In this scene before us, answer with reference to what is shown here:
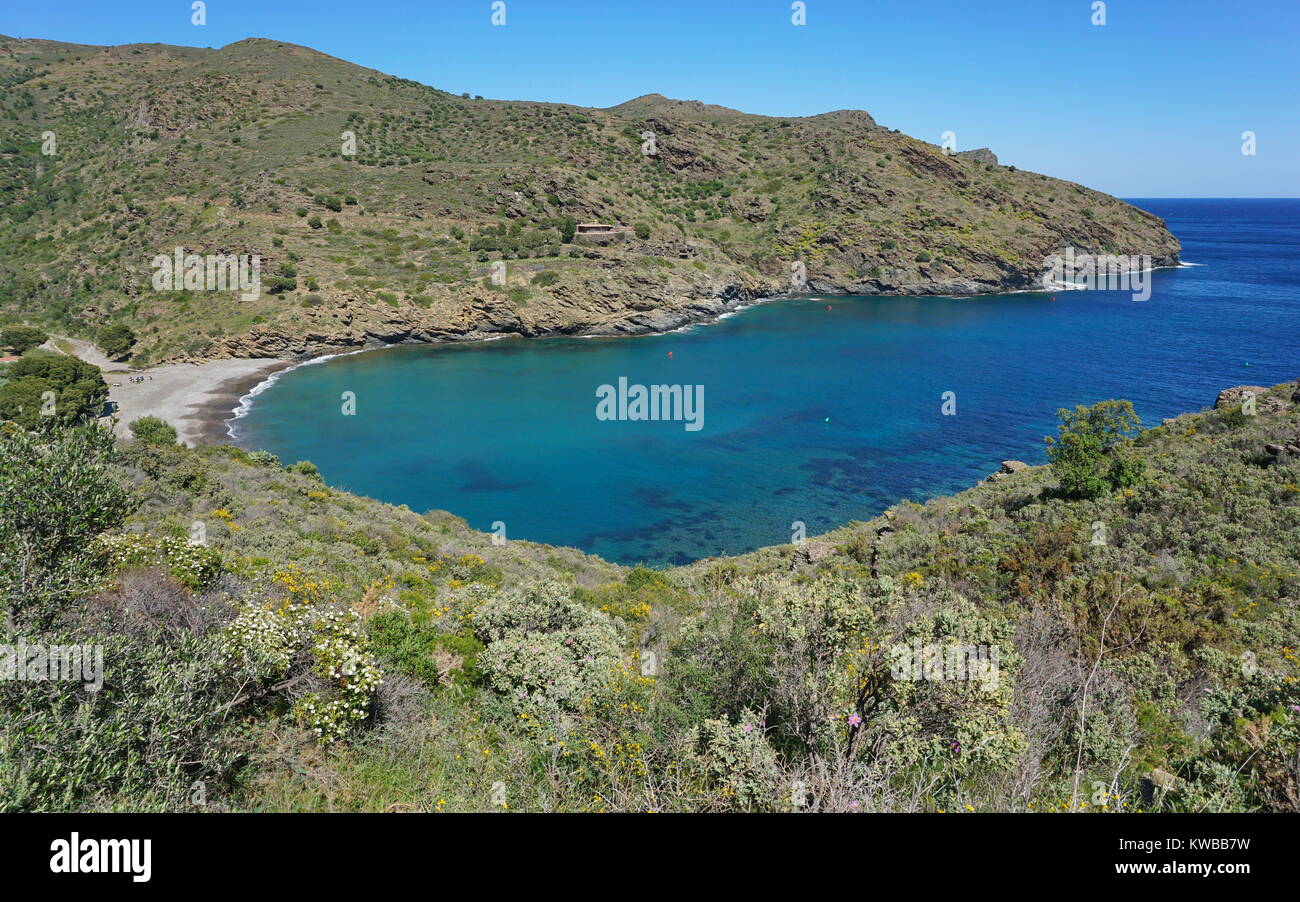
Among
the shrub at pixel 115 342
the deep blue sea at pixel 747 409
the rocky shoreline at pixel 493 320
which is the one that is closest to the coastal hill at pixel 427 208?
the rocky shoreline at pixel 493 320

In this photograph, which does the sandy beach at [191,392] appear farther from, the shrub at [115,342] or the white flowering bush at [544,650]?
the white flowering bush at [544,650]

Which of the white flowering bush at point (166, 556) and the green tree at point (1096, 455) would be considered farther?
the green tree at point (1096, 455)

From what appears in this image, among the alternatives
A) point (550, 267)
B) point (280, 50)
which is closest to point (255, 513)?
point (550, 267)

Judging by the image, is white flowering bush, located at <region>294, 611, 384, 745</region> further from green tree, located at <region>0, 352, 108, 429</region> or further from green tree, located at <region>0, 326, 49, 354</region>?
green tree, located at <region>0, 326, 49, 354</region>

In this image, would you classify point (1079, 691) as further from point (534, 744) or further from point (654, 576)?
point (654, 576)

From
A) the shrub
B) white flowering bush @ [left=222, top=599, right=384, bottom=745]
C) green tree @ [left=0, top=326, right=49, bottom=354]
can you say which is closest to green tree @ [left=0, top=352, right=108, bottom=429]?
green tree @ [left=0, top=326, right=49, bottom=354]

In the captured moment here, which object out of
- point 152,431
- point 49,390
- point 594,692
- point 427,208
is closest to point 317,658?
point 594,692

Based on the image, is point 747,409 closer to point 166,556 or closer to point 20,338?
point 166,556
